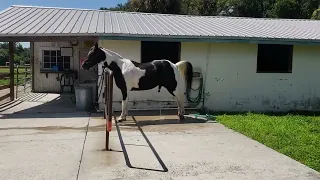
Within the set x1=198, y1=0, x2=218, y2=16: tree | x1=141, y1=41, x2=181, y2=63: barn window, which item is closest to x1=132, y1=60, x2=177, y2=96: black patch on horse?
x1=141, y1=41, x2=181, y2=63: barn window

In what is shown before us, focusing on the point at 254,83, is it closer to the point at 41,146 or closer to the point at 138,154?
the point at 138,154

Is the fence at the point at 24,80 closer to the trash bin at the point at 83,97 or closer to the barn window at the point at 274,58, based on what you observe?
the trash bin at the point at 83,97

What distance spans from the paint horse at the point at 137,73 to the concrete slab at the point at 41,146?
1.37m

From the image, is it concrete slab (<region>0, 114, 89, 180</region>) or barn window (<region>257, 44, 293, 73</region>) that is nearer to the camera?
concrete slab (<region>0, 114, 89, 180</region>)

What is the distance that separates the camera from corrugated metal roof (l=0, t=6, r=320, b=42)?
9.67 metres

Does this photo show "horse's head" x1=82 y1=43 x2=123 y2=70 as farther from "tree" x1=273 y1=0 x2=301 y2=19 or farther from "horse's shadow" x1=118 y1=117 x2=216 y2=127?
"tree" x1=273 y1=0 x2=301 y2=19

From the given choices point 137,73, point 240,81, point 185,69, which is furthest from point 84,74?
point 240,81

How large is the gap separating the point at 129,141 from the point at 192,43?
16.0 ft

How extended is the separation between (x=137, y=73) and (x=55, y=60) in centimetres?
759

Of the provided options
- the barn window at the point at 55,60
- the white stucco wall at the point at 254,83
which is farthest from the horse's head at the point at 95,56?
the barn window at the point at 55,60

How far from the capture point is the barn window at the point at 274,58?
1139 centimetres

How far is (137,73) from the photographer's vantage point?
28.5 feet

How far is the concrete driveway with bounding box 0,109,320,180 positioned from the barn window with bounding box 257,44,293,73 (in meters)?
4.47

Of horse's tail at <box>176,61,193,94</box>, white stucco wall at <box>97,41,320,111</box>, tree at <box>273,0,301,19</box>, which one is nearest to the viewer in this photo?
horse's tail at <box>176,61,193,94</box>
